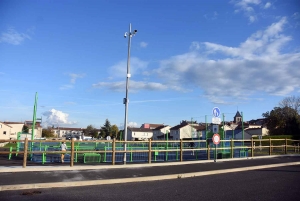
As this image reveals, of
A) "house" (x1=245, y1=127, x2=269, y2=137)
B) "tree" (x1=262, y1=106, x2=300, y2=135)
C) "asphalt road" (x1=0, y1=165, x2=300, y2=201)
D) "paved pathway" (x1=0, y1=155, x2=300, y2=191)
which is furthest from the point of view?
"house" (x1=245, y1=127, x2=269, y2=137)

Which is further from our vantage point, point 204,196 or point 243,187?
point 243,187

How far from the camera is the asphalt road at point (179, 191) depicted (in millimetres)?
7445

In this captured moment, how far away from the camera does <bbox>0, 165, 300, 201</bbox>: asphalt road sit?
7.45m

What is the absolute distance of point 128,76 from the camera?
1608 centimetres

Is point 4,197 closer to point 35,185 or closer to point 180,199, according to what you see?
point 35,185

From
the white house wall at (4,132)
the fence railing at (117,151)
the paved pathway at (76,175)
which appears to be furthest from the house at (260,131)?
the paved pathway at (76,175)

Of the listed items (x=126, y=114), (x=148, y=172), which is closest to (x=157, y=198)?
(x=148, y=172)

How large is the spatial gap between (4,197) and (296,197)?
7.81 meters

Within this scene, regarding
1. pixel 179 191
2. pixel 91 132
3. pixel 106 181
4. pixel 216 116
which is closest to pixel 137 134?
pixel 91 132

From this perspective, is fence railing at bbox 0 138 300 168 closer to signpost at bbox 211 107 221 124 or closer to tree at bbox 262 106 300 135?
signpost at bbox 211 107 221 124

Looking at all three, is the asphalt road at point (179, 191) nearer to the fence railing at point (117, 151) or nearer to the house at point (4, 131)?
the fence railing at point (117, 151)

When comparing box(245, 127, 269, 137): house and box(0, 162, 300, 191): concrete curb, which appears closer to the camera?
box(0, 162, 300, 191): concrete curb

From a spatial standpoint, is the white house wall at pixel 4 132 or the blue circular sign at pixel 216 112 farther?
the white house wall at pixel 4 132

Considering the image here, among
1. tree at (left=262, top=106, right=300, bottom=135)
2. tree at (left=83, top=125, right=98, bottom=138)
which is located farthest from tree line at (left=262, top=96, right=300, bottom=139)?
tree at (left=83, top=125, right=98, bottom=138)
